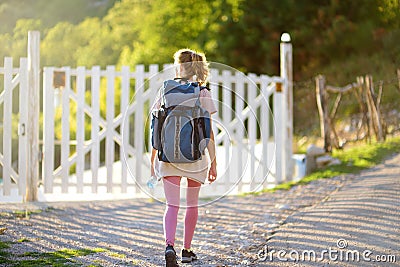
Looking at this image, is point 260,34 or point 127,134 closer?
point 127,134

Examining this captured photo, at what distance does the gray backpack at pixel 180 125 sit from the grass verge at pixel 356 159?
4.77 meters

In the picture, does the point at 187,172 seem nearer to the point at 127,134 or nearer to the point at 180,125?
the point at 180,125

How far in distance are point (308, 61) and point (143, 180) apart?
10.8m

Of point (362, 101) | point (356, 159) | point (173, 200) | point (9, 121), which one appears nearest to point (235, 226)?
point (173, 200)

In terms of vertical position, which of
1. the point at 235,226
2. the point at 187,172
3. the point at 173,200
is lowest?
the point at 235,226

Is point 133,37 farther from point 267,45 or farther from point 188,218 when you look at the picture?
point 188,218

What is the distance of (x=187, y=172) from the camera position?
450 centimetres

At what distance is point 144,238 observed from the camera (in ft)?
19.7

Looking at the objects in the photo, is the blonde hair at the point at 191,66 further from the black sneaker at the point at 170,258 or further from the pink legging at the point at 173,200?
the black sneaker at the point at 170,258
